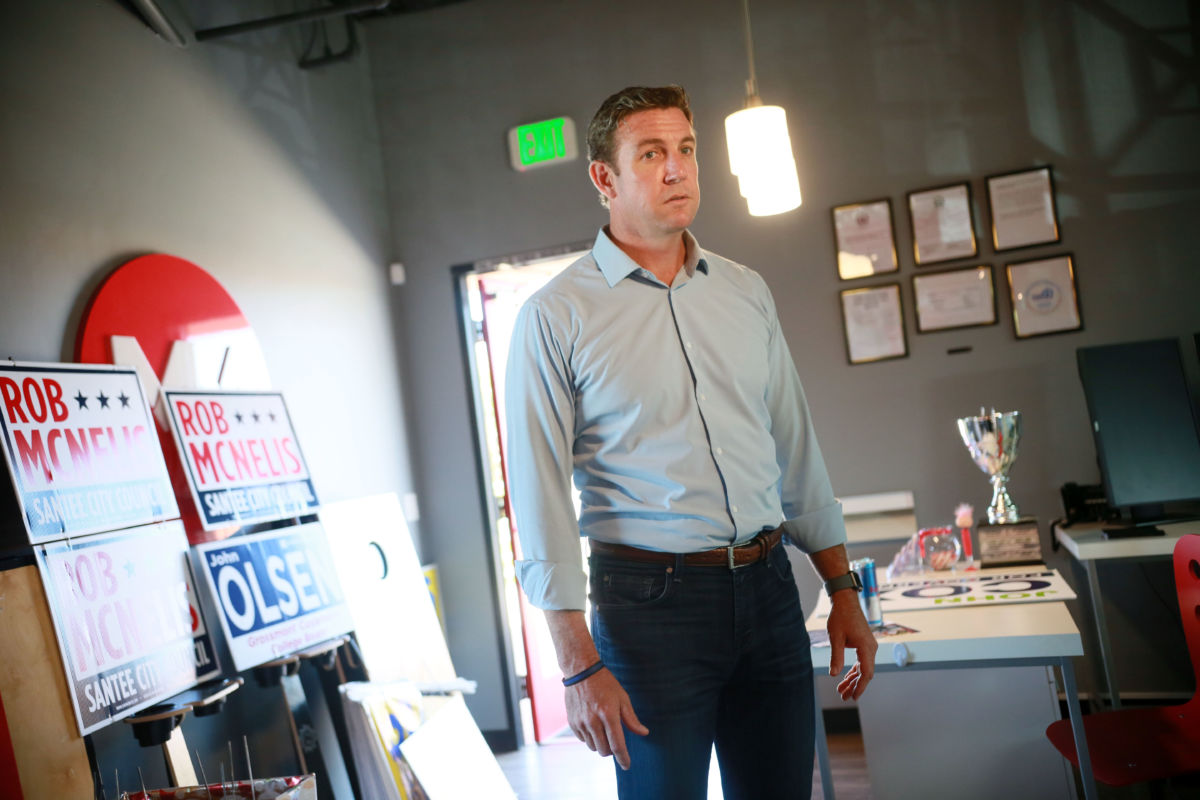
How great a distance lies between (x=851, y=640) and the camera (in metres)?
1.68

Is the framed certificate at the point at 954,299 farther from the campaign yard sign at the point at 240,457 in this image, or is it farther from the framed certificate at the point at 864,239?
the campaign yard sign at the point at 240,457

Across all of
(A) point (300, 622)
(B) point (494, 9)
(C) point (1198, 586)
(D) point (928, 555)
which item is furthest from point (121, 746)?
(B) point (494, 9)

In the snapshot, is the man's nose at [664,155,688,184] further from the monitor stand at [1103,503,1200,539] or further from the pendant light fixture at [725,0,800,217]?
the monitor stand at [1103,503,1200,539]

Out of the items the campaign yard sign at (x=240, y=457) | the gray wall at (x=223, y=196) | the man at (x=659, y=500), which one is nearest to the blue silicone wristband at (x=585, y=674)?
the man at (x=659, y=500)

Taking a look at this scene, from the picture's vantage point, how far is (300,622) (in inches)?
116

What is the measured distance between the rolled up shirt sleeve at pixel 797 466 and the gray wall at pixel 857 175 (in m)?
2.41

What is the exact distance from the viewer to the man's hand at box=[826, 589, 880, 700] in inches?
65.5

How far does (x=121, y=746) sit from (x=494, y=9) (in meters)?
3.45

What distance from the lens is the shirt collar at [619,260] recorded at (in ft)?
5.31

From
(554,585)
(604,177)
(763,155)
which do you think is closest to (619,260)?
(604,177)

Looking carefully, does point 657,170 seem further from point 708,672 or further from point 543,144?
point 543,144

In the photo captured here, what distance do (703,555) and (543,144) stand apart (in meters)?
3.25

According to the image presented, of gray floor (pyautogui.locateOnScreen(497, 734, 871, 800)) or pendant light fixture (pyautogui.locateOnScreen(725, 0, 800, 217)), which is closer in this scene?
pendant light fixture (pyautogui.locateOnScreen(725, 0, 800, 217))

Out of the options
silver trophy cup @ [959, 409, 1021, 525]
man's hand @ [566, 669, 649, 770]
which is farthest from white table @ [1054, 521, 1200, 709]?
man's hand @ [566, 669, 649, 770]
